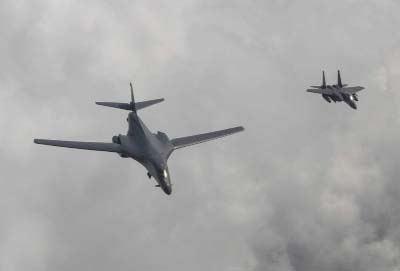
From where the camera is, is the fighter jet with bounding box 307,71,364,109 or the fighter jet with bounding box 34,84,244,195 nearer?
the fighter jet with bounding box 34,84,244,195

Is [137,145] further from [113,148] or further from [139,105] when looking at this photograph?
[139,105]

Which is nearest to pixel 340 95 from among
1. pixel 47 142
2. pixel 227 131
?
pixel 227 131

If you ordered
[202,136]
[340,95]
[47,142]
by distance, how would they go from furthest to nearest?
[340,95] < [202,136] < [47,142]

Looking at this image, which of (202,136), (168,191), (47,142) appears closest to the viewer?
(168,191)

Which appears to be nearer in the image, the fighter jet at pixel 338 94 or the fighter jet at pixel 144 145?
the fighter jet at pixel 144 145

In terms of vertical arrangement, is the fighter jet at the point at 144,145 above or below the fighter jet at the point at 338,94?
below

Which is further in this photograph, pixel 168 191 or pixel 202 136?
pixel 202 136

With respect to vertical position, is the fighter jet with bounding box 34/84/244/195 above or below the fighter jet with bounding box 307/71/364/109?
below

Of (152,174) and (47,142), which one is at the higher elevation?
(47,142)

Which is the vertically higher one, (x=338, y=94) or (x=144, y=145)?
(x=338, y=94)

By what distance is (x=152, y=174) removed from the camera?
76.1 meters

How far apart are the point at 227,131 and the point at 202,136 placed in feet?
16.7

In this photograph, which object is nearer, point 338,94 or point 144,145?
point 144,145

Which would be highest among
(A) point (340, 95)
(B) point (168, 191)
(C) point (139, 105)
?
(A) point (340, 95)
